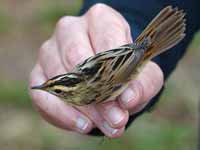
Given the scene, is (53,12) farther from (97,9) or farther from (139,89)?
(139,89)

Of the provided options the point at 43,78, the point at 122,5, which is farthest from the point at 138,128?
the point at 43,78

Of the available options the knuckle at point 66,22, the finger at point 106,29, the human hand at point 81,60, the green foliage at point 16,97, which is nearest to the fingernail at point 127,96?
the human hand at point 81,60

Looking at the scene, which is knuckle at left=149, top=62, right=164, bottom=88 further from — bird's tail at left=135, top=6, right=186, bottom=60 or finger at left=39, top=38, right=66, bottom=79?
finger at left=39, top=38, right=66, bottom=79

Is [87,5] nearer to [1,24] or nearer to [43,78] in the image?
[43,78]

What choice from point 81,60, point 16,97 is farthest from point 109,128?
point 16,97

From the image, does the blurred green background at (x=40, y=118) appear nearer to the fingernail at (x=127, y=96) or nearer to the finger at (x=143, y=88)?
the finger at (x=143, y=88)
